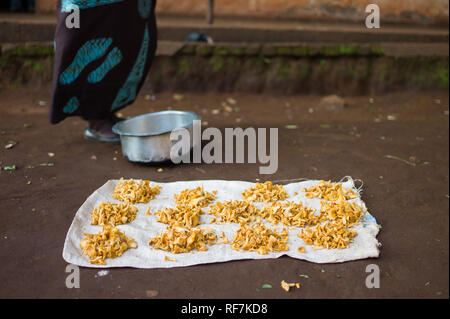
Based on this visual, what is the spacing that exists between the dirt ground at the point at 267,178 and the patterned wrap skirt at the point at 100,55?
1.56ft

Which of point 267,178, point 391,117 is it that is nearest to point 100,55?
point 267,178

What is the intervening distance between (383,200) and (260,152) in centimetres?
133

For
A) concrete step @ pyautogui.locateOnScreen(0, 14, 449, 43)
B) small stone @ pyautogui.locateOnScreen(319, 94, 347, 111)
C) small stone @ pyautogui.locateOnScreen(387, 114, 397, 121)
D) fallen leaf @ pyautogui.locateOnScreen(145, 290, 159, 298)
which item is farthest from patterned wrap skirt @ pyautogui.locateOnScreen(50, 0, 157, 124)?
small stone @ pyautogui.locateOnScreen(387, 114, 397, 121)

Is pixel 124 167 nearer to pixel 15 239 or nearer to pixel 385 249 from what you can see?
pixel 15 239

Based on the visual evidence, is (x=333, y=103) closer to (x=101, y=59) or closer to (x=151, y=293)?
(x=101, y=59)

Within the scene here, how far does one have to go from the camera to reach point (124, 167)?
154 inches

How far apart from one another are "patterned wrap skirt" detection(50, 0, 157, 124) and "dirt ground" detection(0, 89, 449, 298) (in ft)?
1.56

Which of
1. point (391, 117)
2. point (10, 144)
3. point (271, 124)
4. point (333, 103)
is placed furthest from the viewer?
point (333, 103)

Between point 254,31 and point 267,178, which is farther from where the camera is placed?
point 254,31

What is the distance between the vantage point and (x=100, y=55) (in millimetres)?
3953

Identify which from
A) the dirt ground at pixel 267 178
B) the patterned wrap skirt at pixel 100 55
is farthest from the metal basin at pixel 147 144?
the patterned wrap skirt at pixel 100 55

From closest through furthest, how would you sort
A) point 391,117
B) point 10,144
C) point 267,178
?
point 267,178
point 10,144
point 391,117

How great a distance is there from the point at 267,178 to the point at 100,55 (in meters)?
1.81

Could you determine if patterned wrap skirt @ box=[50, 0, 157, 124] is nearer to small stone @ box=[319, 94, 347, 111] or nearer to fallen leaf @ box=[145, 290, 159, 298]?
fallen leaf @ box=[145, 290, 159, 298]
